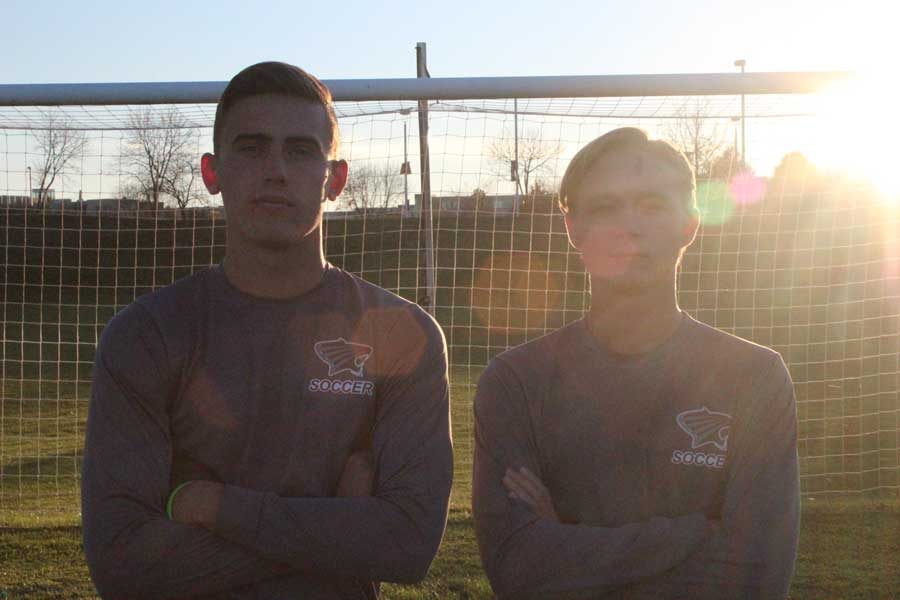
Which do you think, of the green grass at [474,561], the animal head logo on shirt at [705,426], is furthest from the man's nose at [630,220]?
the green grass at [474,561]

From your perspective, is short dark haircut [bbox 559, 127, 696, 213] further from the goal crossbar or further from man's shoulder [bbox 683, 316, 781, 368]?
the goal crossbar

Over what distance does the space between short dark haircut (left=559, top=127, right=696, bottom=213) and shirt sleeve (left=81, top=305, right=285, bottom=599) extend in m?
1.22

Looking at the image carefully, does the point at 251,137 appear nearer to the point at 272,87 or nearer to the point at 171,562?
the point at 272,87

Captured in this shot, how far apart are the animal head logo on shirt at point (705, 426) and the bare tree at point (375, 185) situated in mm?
4034

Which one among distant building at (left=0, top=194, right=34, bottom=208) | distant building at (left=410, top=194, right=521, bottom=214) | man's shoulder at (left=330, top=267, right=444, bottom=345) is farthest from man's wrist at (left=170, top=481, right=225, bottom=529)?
distant building at (left=0, top=194, right=34, bottom=208)

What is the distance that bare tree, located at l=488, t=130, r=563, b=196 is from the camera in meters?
6.17

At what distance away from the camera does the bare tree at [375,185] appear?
6.36m

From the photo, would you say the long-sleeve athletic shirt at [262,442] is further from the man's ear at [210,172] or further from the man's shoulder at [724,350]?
the man's shoulder at [724,350]

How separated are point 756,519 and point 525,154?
412cm

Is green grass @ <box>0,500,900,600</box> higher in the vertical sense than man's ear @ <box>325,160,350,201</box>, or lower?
lower

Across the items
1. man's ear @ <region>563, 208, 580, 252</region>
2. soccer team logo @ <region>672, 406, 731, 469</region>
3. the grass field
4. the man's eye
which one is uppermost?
the man's eye

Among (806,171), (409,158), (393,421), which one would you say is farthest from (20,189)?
(806,171)

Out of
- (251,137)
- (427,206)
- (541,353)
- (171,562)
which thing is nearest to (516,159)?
(427,206)

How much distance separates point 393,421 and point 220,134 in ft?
3.02
